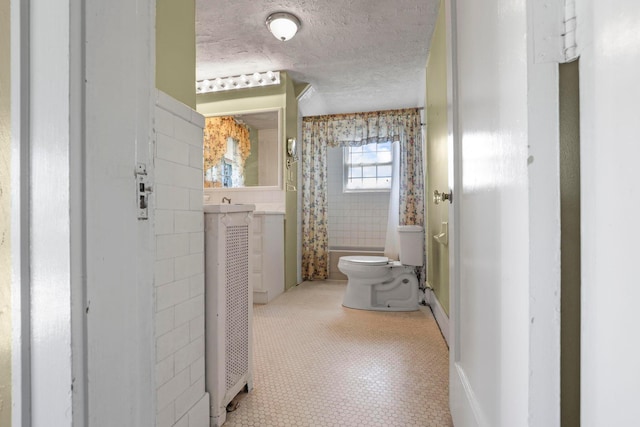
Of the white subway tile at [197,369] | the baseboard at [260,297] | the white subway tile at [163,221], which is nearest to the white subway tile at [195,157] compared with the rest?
the white subway tile at [163,221]

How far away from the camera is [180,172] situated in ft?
3.67

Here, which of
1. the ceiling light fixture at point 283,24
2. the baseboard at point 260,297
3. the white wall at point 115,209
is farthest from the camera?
the baseboard at point 260,297

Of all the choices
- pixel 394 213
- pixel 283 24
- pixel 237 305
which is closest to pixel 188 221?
pixel 237 305

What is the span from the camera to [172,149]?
3.55ft

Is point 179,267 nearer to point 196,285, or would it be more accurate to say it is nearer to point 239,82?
point 196,285

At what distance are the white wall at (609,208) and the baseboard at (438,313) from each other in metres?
1.83

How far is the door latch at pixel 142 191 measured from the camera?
21.6 inches

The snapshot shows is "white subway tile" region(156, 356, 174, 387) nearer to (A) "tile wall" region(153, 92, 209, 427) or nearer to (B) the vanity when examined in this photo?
(A) "tile wall" region(153, 92, 209, 427)

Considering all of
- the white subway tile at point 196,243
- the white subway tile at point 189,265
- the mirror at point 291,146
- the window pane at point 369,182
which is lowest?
the white subway tile at point 189,265

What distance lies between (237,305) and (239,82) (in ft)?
9.15

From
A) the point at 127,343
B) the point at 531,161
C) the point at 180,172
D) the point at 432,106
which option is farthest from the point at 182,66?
the point at 432,106

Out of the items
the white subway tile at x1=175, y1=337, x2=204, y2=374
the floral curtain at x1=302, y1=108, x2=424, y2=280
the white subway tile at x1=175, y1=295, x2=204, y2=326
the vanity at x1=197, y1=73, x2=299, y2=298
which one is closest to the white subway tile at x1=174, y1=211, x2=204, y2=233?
the white subway tile at x1=175, y1=295, x2=204, y2=326

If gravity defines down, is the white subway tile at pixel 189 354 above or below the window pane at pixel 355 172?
below

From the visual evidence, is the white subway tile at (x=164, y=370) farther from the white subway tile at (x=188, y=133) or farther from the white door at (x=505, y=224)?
the white door at (x=505, y=224)
